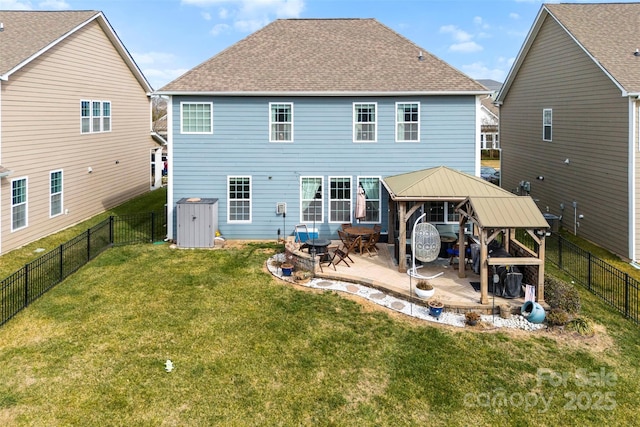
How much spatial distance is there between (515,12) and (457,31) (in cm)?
1592

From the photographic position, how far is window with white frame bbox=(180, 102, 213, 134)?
16.5 meters

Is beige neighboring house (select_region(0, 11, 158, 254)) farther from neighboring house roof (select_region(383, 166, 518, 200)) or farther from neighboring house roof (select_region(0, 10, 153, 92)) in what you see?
neighboring house roof (select_region(383, 166, 518, 200))

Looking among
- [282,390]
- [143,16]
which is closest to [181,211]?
[282,390]

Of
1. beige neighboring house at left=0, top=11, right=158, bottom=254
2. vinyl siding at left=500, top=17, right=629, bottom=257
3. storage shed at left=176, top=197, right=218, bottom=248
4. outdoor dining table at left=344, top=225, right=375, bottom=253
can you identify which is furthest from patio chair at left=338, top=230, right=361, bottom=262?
beige neighboring house at left=0, top=11, right=158, bottom=254

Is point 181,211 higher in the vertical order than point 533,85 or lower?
lower

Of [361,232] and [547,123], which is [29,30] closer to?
[361,232]

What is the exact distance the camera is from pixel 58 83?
18125mm

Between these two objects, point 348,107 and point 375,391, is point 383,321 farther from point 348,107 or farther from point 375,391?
point 348,107

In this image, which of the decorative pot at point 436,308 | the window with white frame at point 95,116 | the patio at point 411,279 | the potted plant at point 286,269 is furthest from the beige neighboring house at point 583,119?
the window with white frame at point 95,116

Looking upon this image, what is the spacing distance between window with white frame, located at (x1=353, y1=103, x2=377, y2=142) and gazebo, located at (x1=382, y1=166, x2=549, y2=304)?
6.61ft

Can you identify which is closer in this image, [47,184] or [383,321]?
[383,321]

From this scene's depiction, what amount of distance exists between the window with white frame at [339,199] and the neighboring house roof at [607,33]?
9828 millimetres

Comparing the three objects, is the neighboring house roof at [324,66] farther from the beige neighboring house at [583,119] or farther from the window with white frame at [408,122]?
the beige neighboring house at [583,119]

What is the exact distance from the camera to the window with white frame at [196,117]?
1645cm
